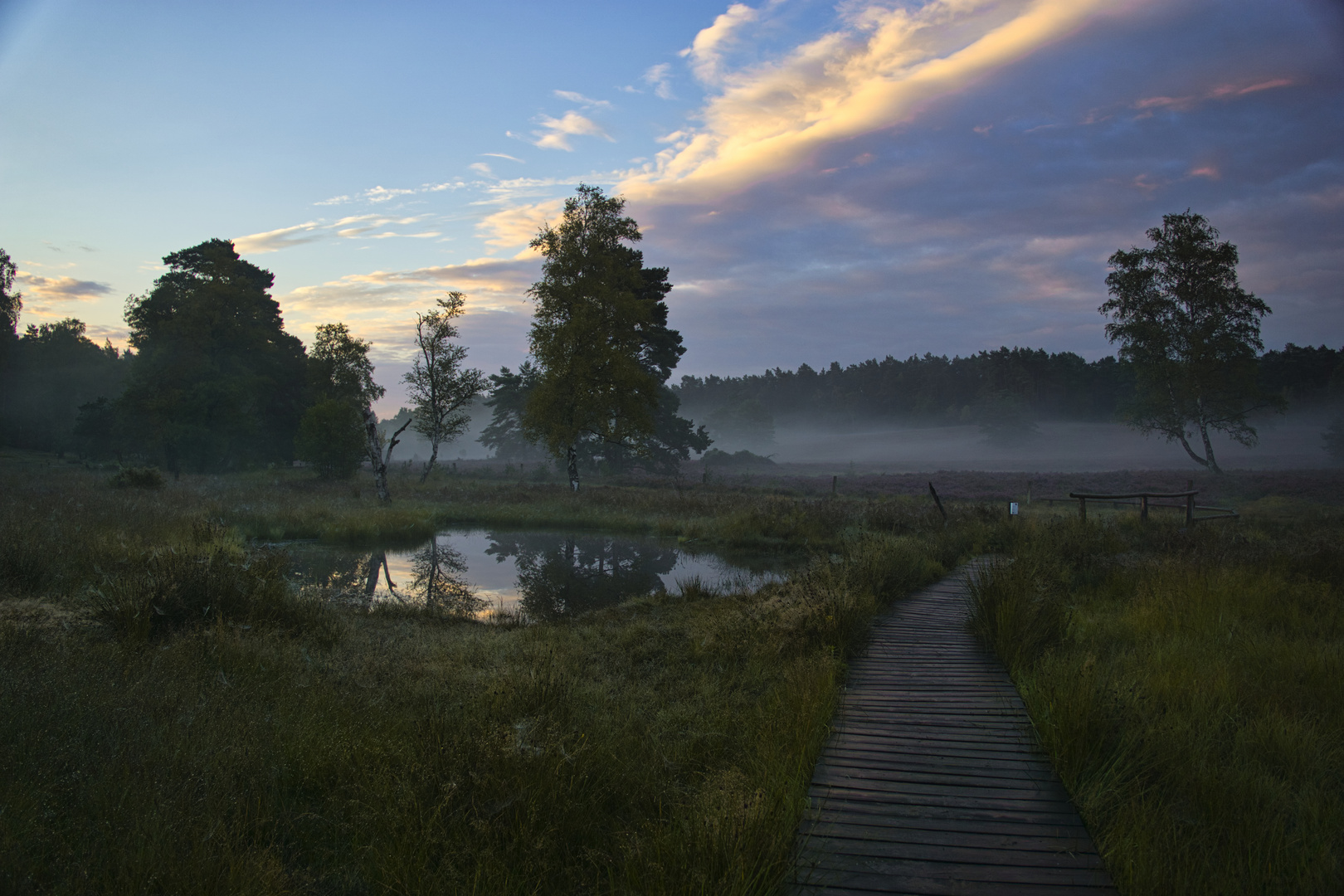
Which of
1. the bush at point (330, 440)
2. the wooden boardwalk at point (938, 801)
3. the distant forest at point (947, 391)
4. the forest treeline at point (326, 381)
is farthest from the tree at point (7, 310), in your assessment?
the distant forest at point (947, 391)

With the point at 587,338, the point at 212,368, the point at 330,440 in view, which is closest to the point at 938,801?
the point at 587,338

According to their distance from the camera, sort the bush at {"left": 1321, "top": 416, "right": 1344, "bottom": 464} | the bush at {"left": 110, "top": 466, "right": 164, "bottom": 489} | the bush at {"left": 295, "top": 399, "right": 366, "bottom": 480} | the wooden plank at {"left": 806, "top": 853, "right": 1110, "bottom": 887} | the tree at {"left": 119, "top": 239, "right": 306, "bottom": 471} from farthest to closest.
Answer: the bush at {"left": 1321, "top": 416, "right": 1344, "bottom": 464} < the tree at {"left": 119, "top": 239, "right": 306, "bottom": 471} < the bush at {"left": 295, "top": 399, "right": 366, "bottom": 480} < the bush at {"left": 110, "top": 466, "right": 164, "bottom": 489} < the wooden plank at {"left": 806, "top": 853, "right": 1110, "bottom": 887}

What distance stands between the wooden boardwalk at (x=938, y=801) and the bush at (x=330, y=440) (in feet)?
108

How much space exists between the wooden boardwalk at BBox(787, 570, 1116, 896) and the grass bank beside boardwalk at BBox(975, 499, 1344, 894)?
0.22 m

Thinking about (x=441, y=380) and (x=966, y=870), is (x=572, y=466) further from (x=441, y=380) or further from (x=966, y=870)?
(x=966, y=870)

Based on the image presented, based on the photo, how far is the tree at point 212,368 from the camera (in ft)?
114

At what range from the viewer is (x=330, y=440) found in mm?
33719

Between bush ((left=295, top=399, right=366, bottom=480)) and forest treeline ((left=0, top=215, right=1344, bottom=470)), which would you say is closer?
forest treeline ((left=0, top=215, right=1344, bottom=470))

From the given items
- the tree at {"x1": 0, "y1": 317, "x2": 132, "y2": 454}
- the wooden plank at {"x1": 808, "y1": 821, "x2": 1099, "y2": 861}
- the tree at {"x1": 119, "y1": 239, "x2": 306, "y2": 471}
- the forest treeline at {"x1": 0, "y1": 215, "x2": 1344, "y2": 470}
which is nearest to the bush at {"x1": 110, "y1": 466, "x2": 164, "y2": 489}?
the forest treeline at {"x1": 0, "y1": 215, "x2": 1344, "y2": 470}

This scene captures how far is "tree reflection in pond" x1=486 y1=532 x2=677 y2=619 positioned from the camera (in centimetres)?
1272

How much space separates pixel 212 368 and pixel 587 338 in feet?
77.0

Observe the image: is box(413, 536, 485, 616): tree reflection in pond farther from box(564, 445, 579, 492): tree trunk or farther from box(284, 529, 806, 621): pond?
box(564, 445, 579, 492): tree trunk

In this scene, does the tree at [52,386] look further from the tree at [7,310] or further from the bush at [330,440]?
the bush at [330,440]

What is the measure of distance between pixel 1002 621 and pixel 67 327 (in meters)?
82.8
